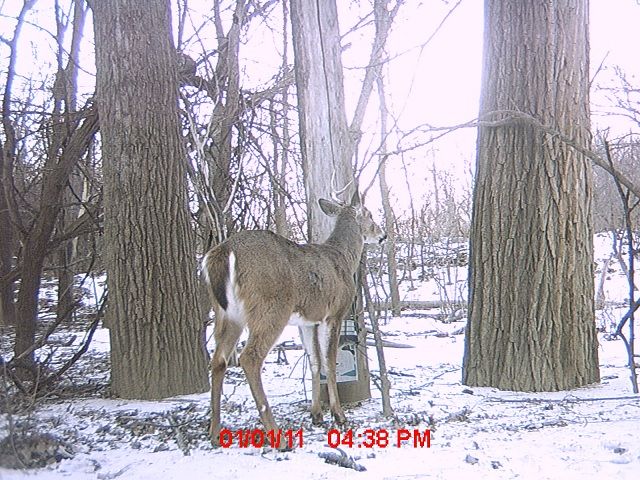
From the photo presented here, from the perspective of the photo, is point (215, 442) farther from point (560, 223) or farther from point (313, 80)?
point (560, 223)

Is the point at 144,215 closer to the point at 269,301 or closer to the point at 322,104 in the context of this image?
the point at 322,104

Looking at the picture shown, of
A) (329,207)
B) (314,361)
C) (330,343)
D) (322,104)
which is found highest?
(322,104)

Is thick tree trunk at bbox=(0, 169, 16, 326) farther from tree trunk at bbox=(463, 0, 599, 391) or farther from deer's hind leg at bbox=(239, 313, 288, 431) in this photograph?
tree trunk at bbox=(463, 0, 599, 391)

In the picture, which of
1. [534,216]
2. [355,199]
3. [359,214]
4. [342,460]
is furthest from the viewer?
[359,214]

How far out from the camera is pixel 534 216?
568cm

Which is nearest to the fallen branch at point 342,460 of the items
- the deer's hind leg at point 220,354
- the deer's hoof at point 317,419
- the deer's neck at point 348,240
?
the deer's hind leg at point 220,354

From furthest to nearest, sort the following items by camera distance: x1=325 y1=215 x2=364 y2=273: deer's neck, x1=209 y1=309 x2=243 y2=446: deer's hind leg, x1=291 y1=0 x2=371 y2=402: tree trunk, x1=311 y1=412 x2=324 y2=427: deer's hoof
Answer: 1. x1=325 y1=215 x2=364 y2=273: deer's neck
2. x1=291 y1=0 x2=371 y2=402: tree trunk
3. x1=311 y1=412 x2=324 y2=427: deer's hoof
4. x1=209 y1=309 x2=243 y2=446: deer's hind leg

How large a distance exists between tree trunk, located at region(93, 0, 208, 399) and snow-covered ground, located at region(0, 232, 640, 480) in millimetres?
376

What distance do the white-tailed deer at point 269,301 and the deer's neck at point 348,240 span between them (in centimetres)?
24

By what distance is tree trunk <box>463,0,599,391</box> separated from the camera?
564 centimetres

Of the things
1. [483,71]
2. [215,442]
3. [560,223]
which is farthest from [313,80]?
[215,442]
